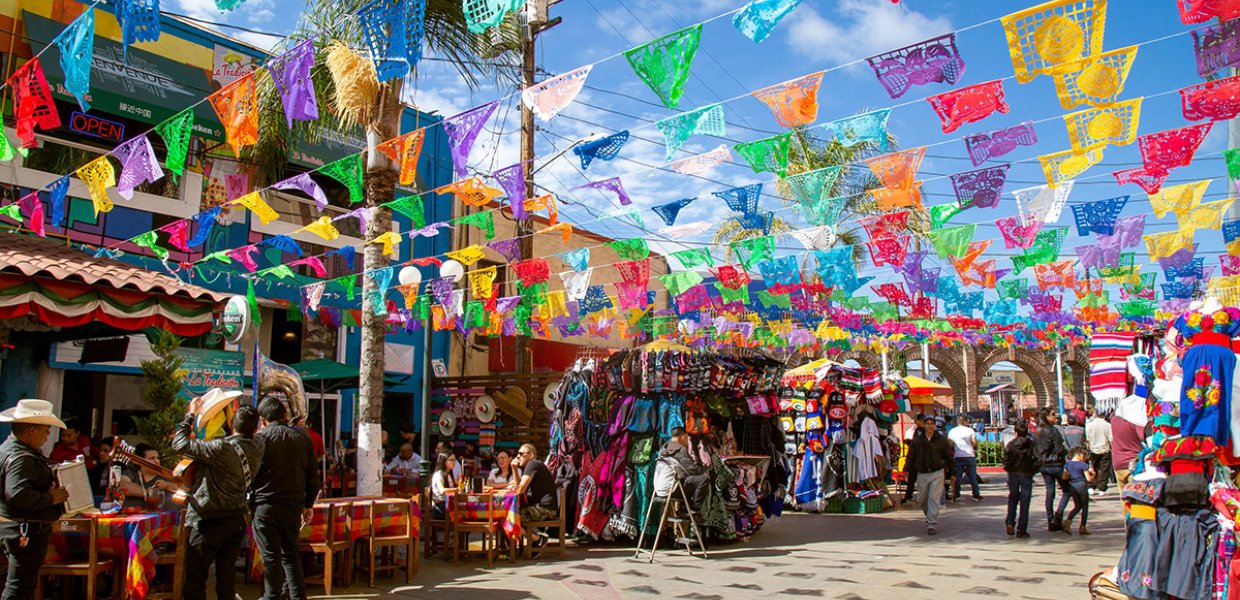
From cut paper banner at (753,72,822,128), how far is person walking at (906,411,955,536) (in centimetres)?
631

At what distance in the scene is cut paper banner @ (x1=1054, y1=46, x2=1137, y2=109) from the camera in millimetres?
6227

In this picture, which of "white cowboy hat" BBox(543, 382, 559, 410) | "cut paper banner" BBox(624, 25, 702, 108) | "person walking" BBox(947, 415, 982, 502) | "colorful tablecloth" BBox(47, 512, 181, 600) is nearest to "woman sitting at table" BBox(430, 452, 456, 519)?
"colorful tablecloth" BBox(47, 512, 181, 600)

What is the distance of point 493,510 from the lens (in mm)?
9625

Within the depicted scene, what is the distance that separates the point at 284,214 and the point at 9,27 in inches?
229

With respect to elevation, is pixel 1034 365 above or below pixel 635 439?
above

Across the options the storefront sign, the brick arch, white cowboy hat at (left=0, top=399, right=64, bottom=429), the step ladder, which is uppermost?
the storefront sign

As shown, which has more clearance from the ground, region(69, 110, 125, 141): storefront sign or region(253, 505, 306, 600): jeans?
region(69, 110, 125, 141): storefront sign

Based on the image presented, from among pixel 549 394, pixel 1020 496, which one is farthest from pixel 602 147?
pixel 549 394

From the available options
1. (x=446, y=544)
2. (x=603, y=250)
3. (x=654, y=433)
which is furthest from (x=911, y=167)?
(x=603, y=250)

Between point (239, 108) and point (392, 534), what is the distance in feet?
14.5

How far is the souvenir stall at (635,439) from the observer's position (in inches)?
434

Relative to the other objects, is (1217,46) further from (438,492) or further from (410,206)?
(438,492)

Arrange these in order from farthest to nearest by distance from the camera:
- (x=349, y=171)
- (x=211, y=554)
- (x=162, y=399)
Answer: (x=162, y=399) < (x=349, y=171) < (x=211, y=554)

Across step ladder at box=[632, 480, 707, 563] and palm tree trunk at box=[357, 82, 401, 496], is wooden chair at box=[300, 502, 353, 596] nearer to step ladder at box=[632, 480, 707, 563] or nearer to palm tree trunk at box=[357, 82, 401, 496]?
palm tree trunk at box=[357, 82, 401, 496]
